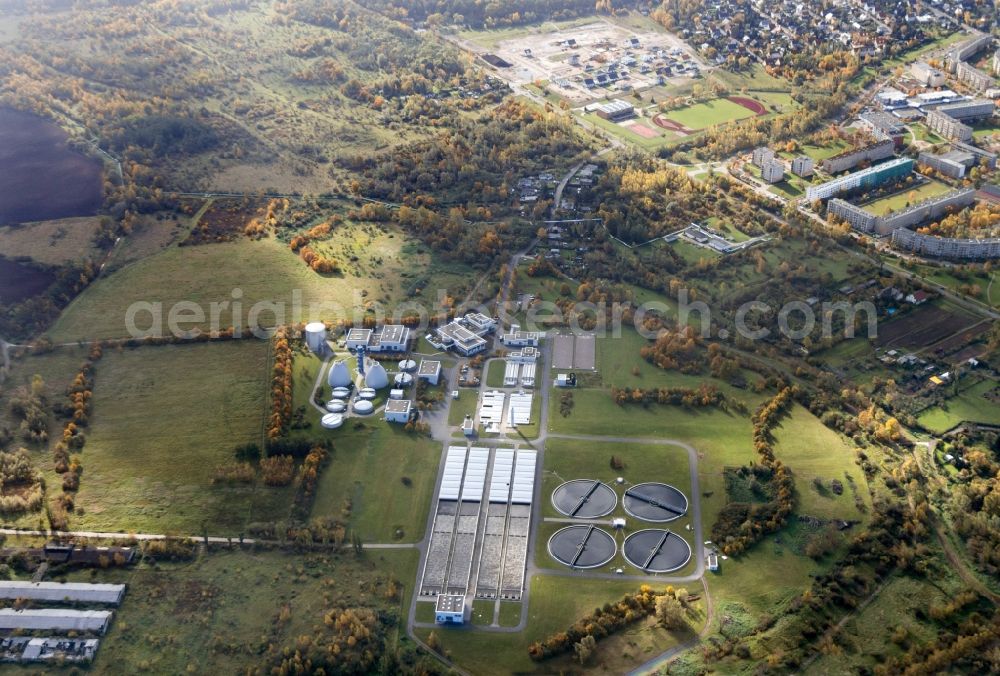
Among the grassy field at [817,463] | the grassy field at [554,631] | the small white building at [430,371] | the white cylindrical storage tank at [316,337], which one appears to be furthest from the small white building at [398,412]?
the grassy field at [817,463]

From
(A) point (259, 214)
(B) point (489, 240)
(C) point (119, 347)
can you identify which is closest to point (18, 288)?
(C) point (119, 347)

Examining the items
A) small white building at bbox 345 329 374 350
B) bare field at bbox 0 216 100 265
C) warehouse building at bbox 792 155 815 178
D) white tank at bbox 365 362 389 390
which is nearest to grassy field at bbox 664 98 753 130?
warehouse building at bbox 792 155 815 178

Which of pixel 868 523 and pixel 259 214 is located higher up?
pixel 868 523

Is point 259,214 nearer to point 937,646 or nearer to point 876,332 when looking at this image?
point 876,332

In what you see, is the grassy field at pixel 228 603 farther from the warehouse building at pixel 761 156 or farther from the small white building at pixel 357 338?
the warehouse building at pixel 761 156

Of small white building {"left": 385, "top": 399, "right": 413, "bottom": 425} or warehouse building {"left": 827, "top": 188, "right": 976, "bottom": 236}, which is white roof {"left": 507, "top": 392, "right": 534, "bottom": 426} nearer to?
small white building {"left": 385, "top": 399, "right": 413, "bottom": 425}
